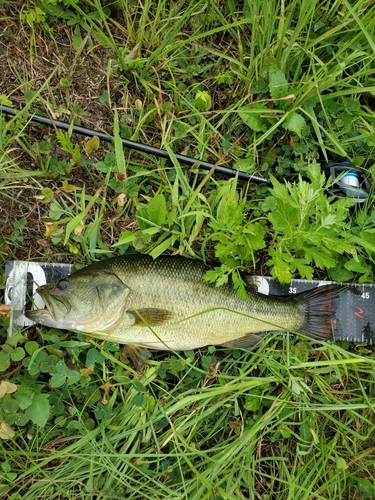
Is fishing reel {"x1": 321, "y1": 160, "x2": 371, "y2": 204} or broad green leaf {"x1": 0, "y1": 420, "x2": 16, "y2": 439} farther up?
fishing reel {"x1": 321, "y1": 160, "x2": 371, "y2": 204}

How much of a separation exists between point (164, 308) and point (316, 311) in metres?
1.11

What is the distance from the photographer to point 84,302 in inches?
112

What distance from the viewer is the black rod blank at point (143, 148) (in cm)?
300

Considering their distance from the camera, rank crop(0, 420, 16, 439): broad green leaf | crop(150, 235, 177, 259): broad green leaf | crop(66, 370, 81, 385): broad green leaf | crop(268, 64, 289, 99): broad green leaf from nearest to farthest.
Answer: crop(0, 420, 16, 439): broad green leaf < crop(66, 370, 81, 385): broad green leaf < crop(150, 235, 177, 259): broad green leaf < crop(268, 64, 289, 99): broad green leaf

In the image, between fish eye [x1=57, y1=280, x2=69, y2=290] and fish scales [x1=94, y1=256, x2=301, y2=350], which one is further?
fish scales [x1=94, y1=256, x2=301, y2=350]

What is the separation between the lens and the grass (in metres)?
2.97

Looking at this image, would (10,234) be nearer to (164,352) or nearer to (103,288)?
(103,288)

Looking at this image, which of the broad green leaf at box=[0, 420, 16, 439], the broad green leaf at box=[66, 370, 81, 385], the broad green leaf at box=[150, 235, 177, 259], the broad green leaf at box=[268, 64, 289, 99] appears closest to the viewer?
Answer: the broad green leaf at box=[0, 420, 16, 439]

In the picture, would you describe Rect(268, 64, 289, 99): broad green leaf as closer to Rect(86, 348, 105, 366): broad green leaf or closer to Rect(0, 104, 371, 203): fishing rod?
Rect(0, 104, 371, 203): fishing rod

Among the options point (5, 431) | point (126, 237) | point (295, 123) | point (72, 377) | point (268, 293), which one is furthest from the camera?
point (268, 293)

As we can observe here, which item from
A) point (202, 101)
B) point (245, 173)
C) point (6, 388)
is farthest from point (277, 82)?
point (6, 388)

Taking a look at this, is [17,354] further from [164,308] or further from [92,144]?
[92,144]

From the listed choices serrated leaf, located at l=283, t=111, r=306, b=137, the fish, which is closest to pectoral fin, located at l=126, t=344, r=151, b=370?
the fish

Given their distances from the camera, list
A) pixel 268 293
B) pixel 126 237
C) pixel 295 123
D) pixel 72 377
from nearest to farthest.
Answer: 1. pixel 72 377
2. pixel 126 237
3. pixel 295 123
4. pixel 268 293
